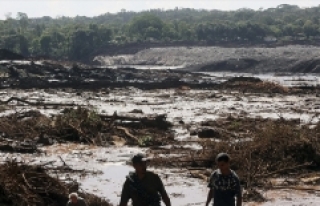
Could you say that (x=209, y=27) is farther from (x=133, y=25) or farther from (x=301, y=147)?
(x=301, y=147)

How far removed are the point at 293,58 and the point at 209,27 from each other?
47.6 metres

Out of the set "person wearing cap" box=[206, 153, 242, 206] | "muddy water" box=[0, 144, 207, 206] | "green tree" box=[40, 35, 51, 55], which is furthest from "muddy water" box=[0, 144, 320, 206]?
"green tree" box=[40, 35, 51, 55]

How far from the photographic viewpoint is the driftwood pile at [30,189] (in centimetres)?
761

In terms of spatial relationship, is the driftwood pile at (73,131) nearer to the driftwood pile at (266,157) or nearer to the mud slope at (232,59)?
the driftwood pile at (266,157)

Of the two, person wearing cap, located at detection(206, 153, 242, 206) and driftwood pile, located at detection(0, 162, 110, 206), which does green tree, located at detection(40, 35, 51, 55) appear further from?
person wearing cap, located at detection(206, 153, 242, 206)

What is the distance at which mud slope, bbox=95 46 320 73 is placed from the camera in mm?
66188

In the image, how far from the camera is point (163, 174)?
12117 mm

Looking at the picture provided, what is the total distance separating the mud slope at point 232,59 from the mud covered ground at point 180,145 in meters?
38.0

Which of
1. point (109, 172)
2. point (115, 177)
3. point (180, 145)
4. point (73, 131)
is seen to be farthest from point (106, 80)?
point (115, 177)

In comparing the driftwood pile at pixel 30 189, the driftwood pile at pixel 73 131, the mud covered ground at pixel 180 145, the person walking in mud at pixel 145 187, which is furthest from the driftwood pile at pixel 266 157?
the person walking in mud at pixel 145 187

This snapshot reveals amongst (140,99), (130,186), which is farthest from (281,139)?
(140,99)

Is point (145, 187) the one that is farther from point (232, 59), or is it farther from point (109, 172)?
point (232, 59)

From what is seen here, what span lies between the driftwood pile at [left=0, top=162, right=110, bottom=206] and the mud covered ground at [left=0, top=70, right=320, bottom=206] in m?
1.54

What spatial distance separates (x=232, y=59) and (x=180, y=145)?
58.1m
